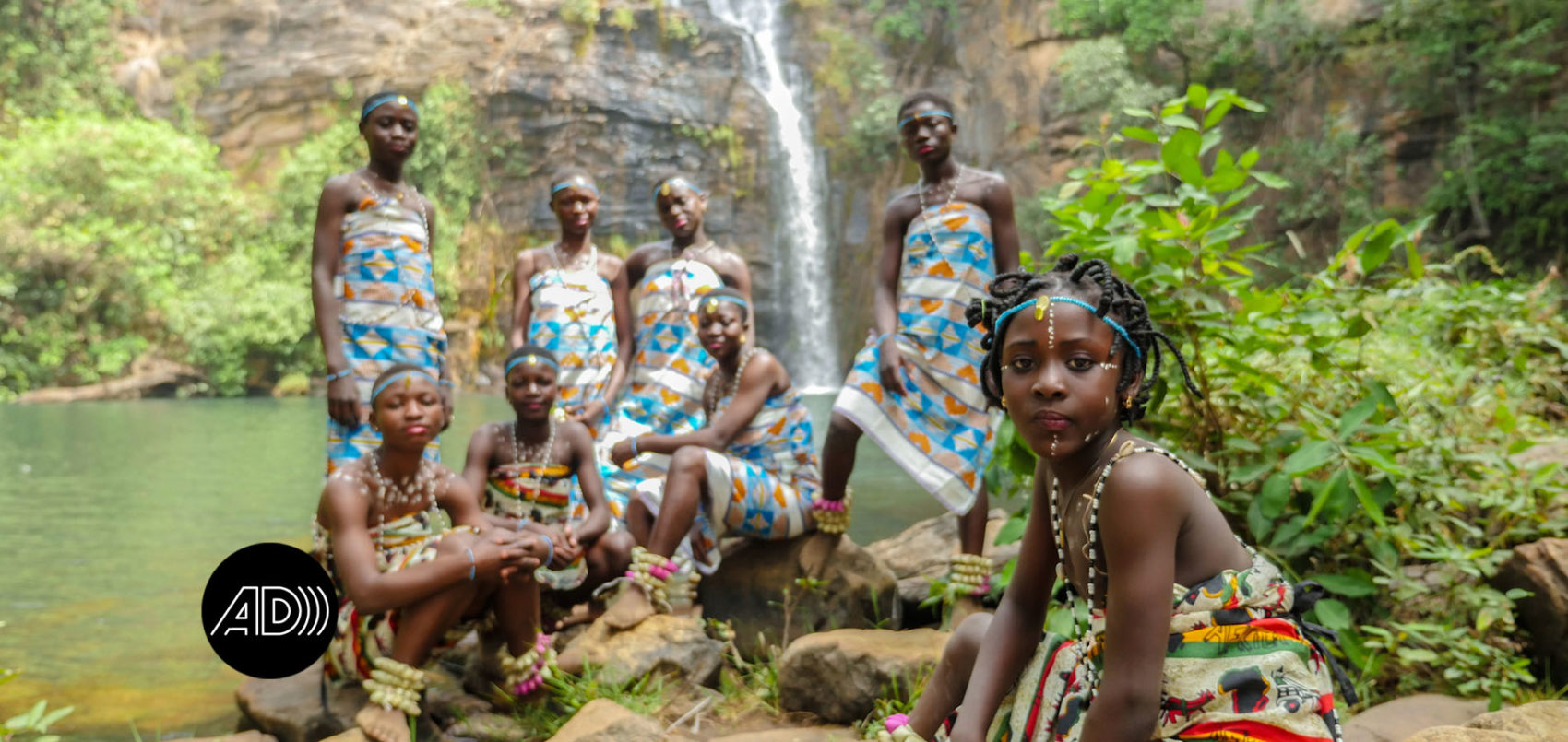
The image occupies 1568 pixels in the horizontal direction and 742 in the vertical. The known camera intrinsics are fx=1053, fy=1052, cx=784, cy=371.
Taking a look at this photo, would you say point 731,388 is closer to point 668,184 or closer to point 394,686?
point 668,184

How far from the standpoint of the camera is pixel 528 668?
9.55 ft

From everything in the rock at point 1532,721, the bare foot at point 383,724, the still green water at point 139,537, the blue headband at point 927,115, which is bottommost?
the still green water at point 139,537

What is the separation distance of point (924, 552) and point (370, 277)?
233 centimetres

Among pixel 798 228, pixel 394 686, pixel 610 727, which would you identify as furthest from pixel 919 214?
pixel 798 228

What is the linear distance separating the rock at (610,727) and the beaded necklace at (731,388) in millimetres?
1467

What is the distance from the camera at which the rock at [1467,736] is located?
188cm

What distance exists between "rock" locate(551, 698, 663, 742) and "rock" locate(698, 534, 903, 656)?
3.42 ft

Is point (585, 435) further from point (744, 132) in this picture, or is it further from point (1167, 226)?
point (744, 132)

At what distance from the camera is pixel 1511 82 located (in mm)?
11680

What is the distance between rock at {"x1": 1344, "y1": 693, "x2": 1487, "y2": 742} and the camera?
93.8 inches

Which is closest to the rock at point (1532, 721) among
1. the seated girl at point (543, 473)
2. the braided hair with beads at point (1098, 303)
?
the braided hair with beads at point (1098, 303)

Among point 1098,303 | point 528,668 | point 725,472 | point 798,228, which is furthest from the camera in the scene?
point 798,228

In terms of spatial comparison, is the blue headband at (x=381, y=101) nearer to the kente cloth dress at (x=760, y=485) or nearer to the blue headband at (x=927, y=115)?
the kente cloth dress at (x=760, y=485)

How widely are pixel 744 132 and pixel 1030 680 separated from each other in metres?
18.2
